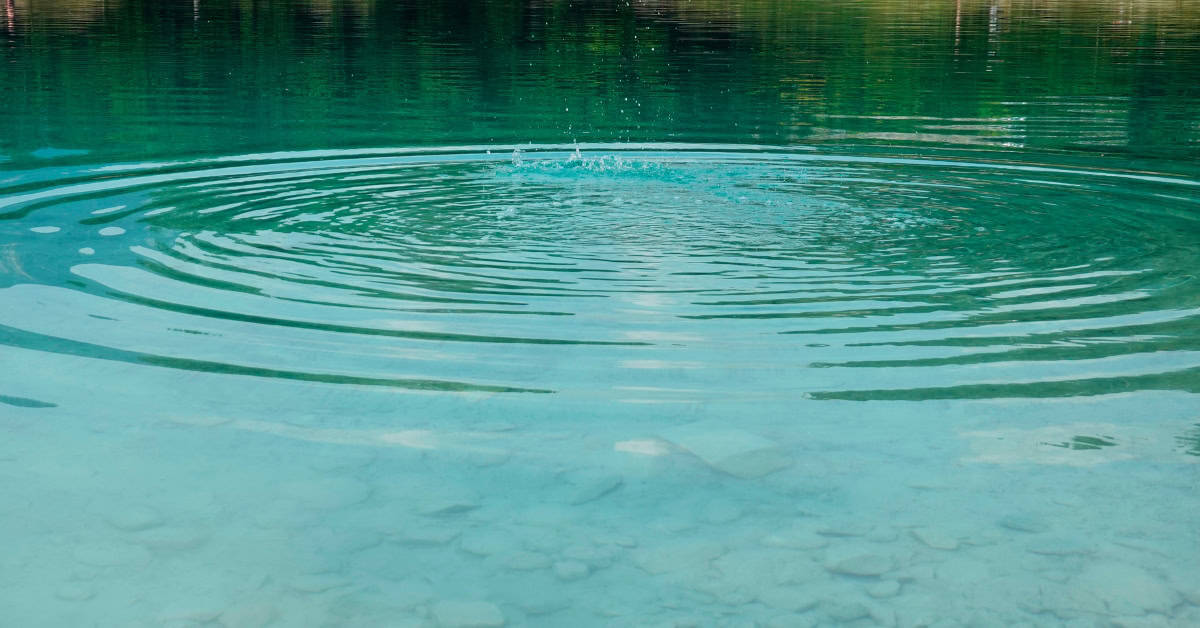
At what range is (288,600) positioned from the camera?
602cm

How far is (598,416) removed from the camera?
27.4 ft

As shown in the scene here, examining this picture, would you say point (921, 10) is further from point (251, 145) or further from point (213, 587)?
point (213, 587)

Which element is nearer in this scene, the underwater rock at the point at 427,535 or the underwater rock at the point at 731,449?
the underwater rock at the point at 427,535

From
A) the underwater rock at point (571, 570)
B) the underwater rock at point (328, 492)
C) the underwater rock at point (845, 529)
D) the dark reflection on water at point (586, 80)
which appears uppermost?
the dark reflection on water at point (586, 80)

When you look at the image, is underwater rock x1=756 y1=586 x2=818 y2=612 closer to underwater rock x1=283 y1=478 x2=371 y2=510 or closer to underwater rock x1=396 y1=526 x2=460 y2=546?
underwater rock x1=396 y1=526 x2=460 y2=546

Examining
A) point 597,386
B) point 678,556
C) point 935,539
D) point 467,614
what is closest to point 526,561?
point 467,614

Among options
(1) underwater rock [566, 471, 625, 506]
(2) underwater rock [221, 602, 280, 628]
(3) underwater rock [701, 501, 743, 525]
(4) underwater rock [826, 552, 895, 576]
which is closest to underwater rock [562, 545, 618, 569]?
(1) underwater rock [566, 471, 625, 506]

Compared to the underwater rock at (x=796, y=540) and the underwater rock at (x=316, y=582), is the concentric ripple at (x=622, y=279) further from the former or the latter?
the underwater rock at (x=316, y=582)

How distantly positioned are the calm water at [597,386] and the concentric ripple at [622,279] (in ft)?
0.19

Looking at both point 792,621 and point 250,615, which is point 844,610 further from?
point 250,615

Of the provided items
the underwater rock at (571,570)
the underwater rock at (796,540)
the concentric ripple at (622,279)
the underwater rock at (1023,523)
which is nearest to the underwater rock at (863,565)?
the underwater rock at (796,540)

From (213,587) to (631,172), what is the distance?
1311 cm

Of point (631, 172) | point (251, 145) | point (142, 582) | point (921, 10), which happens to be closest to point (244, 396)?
point (142, 582)

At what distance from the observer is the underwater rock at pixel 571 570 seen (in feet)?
20.7
